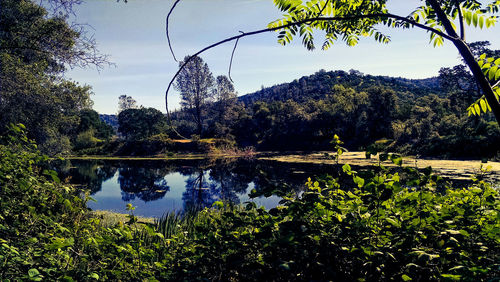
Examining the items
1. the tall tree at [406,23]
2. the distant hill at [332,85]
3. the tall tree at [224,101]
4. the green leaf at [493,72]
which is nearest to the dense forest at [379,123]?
the tall tree at [224,101]

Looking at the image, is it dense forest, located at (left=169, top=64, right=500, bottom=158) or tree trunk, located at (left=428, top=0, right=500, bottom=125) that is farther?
dense forest, located at (left=169, top=64, right=500, bottom=158)

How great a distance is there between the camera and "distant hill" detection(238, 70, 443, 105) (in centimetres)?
5778

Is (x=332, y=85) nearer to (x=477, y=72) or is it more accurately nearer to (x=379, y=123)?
(x=379, y=123)

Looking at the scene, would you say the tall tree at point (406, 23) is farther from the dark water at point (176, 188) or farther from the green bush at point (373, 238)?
the dark water at point (176, 188)

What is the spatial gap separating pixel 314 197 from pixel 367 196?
29cm

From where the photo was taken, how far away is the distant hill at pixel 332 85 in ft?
190

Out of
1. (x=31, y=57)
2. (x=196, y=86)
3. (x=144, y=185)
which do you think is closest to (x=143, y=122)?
(x=196, y=86)

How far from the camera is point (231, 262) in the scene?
152 cm

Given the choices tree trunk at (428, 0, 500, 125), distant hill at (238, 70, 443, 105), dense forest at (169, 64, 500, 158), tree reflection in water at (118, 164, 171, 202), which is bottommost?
tree reflection in water at (118, 164, 171, 202)

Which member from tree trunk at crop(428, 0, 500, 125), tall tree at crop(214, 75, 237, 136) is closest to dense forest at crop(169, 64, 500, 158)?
tall tree at crop(214, 75, 237, 136)

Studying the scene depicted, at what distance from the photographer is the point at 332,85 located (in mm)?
69562

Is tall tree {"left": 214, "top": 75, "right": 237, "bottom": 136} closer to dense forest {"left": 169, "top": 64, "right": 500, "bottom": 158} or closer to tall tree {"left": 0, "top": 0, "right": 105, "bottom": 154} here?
dense forest {"left": 169, "top": 64, "right": 500, "bottom": 158}

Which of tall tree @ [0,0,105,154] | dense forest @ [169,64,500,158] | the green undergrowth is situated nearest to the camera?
the green undergrowth

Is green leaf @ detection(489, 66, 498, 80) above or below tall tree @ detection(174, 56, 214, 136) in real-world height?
below
